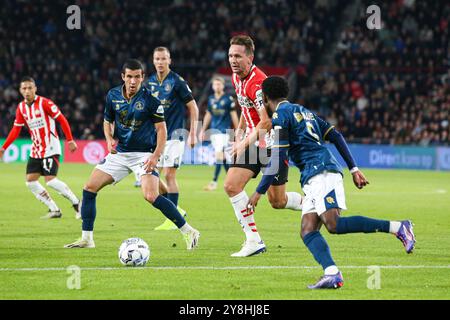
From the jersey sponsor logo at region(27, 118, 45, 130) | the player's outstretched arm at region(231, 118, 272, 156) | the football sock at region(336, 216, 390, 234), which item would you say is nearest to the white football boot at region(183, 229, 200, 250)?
the player's outstretched arm at region(231, 118, 272, 156)

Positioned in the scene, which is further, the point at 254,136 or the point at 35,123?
the point at 35,123

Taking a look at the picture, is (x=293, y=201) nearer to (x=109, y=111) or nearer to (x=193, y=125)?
(x=109, y=111)

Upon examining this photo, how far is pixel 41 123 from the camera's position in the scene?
1493cm

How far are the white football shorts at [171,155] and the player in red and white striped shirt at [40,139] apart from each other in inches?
76.9

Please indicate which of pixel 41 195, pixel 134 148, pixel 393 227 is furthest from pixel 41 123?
pixel 393 227

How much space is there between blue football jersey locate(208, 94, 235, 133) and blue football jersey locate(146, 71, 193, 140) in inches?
314

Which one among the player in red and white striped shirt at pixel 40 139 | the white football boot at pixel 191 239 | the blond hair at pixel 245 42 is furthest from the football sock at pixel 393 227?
the player in red and white striped shirt at pixel 40 139

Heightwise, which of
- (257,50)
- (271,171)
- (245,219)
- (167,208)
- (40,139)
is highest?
(257,50)

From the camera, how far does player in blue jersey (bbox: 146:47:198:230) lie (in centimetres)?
1322

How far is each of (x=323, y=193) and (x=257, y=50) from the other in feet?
102

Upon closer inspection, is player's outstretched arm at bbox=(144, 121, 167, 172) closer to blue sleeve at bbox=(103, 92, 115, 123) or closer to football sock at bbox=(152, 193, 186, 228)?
football sock at bbox=(152, 193, 186, 228)

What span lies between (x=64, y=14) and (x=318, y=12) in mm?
11048

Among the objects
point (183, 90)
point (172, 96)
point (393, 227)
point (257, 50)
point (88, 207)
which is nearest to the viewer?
point (393, 227)
